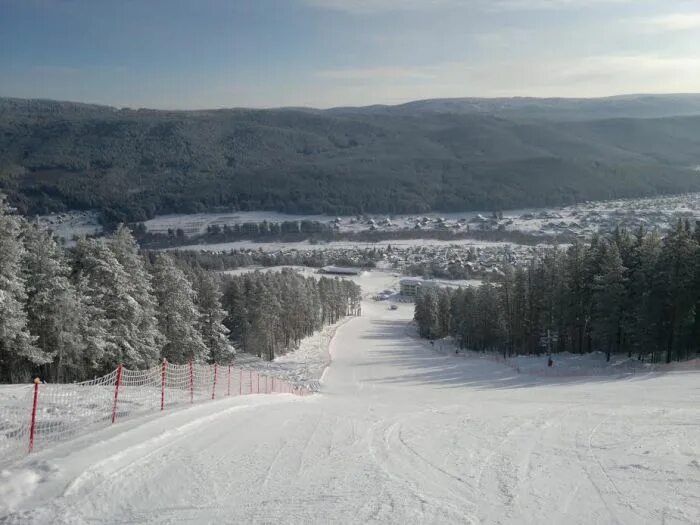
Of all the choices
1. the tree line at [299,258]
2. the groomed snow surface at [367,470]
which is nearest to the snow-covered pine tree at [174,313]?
the groomed snow surface at [367,470]


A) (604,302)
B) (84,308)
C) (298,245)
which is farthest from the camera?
(298,245)

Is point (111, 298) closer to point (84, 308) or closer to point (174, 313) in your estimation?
point (84, 308)

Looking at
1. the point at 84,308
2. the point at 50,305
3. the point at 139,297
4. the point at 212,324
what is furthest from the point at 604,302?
the point at 50,305

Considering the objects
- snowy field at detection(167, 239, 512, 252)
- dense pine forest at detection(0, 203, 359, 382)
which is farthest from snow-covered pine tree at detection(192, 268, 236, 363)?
snowy field at detection(167, 239, 512, 252)

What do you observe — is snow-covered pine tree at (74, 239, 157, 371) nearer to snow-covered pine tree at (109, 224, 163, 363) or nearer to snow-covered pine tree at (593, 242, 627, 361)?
snow-covered pine tree at (109, 224, 163, 363)

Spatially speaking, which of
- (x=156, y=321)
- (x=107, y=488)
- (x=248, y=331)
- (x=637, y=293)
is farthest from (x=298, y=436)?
(x=248, y=331)
